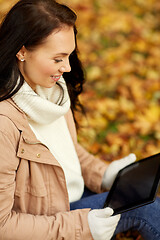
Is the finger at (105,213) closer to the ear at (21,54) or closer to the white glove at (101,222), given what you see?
the white glove at (101,222)

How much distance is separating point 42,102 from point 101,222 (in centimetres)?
53

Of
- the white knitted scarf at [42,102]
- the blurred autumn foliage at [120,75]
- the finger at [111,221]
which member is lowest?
the blurred autumn foliage at [120,75]

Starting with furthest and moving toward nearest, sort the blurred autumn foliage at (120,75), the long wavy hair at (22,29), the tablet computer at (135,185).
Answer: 1. the blurred autumn foliage at (120,75)
2. the tablet computer at (135,185)
3. the long wavy hair at (22,29)

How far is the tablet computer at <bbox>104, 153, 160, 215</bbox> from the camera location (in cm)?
137

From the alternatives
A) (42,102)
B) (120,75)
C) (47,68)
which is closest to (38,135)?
(42,102)

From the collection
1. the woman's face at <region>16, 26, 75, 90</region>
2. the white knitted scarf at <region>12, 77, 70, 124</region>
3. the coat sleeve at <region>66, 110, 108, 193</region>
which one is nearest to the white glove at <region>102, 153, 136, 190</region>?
the coat sleeve at <region>66, 110, 108, 193</region>

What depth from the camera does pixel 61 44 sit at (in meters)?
1.15

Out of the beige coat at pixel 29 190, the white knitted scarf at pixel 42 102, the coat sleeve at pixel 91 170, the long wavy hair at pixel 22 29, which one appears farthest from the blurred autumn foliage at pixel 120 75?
the long wavy hair at pixel 22 29

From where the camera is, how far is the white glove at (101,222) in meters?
1.28

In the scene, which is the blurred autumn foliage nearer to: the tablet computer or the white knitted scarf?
the tablet computer

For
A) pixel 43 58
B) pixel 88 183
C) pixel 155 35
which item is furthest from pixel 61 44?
pixel 155 35

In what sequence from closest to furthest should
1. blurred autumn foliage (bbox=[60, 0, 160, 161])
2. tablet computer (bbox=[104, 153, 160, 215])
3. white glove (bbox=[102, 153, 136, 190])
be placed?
tablet computer (bbox=[104, 153, 160, 215]) < white glove (bbox=[102, 153, 136, 190]) < blurred autumn foliage (bbox=[60, 0, 160, 161])

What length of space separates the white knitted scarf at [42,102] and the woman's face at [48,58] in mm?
56

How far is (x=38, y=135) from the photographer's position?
1.31m
